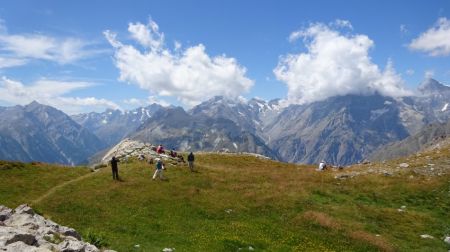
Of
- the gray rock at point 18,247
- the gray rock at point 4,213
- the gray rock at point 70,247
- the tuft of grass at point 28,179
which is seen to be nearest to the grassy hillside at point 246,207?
the tuft of grass at point 28,179

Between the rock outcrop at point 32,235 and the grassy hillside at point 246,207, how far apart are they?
4.24 meters

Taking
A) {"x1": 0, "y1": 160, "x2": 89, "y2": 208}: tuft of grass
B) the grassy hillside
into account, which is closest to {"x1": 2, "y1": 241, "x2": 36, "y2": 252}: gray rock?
the grassy hillside

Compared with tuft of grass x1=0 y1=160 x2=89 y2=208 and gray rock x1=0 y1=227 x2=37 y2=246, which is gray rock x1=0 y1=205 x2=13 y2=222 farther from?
tuft of grass x1=0 y1=160 x2=89 y2=208

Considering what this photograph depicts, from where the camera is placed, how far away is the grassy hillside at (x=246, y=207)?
39.2m

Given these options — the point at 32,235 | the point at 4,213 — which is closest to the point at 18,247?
the point at 32,235

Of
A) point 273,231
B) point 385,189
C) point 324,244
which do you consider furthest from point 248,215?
point 385,189

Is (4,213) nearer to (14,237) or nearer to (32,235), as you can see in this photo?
(32,235)

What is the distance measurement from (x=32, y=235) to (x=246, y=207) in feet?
99.4

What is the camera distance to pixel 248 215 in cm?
4775

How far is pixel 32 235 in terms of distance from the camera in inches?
923

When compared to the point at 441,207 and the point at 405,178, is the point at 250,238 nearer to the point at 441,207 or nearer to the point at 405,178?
the point at 441,207

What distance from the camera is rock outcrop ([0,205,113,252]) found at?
21312 millimetres

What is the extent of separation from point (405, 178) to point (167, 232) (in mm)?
39922

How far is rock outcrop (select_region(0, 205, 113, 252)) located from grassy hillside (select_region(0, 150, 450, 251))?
13.9ft
